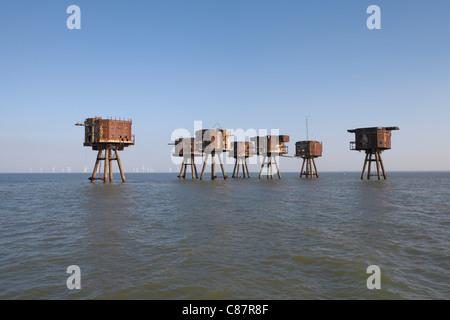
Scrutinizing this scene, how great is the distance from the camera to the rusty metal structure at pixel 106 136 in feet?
142

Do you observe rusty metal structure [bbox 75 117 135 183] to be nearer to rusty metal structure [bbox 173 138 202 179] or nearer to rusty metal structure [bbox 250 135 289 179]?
rusty metal structure [bbox 173 138 202 179]

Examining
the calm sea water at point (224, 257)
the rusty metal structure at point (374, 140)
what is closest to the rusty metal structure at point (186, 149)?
the rusty metal structure at point (374, 140)

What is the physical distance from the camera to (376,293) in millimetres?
5922

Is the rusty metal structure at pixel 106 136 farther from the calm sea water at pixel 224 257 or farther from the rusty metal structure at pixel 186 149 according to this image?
the calm sea water at pixel 224 257

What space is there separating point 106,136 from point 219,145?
21.4m

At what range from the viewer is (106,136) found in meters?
43.4

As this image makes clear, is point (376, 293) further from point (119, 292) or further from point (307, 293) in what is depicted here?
point (119, 292)

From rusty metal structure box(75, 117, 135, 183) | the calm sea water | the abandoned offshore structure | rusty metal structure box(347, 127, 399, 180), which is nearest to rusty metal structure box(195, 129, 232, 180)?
the abandoned offshore structure

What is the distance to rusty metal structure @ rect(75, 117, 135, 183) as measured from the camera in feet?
142

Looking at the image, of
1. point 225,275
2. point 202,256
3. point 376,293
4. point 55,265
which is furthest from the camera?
point 202,256

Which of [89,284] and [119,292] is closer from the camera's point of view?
[119,292]
